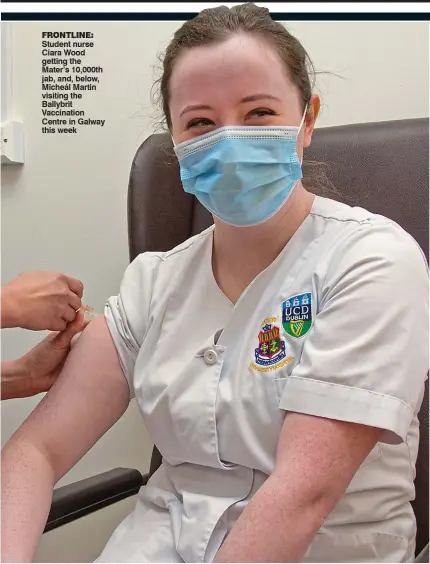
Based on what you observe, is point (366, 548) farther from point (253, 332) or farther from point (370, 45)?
point (370, 45)

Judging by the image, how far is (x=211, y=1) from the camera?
46.5 inches

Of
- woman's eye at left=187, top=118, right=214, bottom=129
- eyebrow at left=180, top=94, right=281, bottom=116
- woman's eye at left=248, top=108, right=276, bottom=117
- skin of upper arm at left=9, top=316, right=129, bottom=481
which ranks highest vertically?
eyebrow at left=180, top=94, right=281, bottom=116

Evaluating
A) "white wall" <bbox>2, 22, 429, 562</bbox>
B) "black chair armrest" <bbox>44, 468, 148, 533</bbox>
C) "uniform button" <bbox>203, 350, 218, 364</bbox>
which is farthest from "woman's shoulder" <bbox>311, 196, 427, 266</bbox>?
"white wall" <bbox>2, 22, 429, 562</bbox>

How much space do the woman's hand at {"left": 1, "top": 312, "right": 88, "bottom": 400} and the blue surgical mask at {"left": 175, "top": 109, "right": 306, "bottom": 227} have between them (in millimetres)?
412

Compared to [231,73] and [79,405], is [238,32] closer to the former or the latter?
[231,73]

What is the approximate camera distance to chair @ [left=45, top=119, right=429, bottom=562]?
3.96 feet

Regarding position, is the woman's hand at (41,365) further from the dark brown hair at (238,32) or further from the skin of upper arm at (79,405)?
the dark brown hair at (238,32)

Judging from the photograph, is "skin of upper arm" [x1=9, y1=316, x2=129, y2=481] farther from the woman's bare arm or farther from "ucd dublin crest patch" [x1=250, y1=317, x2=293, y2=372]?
"ucd dublin crest patch" [x1=250, y1=317, x2=293, y2=372]

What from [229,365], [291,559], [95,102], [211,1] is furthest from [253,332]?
[95,102]

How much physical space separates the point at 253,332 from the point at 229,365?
70 millimetres

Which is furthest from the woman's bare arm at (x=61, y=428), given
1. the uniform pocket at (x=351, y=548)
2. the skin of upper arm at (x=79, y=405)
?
the uniform pocket at (x=351, y=548)

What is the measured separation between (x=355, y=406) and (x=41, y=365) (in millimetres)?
693

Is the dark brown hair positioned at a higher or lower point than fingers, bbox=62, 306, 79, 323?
higher

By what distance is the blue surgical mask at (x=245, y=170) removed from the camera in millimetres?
996
